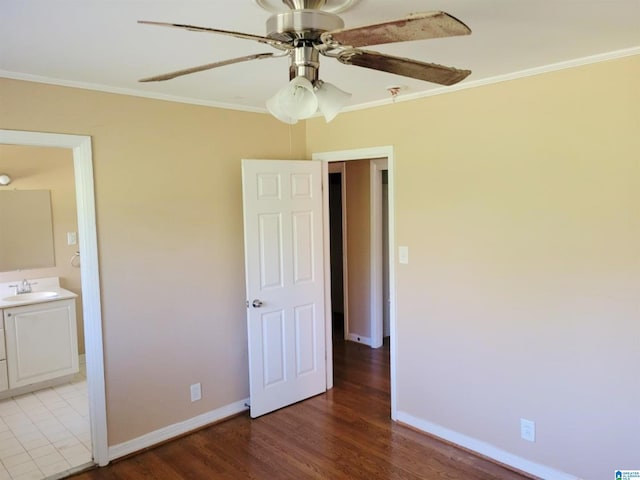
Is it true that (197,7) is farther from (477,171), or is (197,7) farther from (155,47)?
(477,171)

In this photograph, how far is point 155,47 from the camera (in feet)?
6.87

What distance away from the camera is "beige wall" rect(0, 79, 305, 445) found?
289cm

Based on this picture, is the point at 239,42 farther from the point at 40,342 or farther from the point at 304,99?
the point at 40,342

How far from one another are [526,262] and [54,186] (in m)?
4.23

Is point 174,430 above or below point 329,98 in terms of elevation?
below

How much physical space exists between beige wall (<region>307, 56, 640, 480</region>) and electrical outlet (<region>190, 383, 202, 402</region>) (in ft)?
4.90

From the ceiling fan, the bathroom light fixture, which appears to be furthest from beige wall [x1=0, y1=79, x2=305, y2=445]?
the bathroom light fixture

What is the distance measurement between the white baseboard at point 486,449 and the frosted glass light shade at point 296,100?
2532mm

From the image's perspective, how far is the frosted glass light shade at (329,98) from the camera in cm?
152

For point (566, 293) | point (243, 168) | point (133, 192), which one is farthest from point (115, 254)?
point (566, 293)

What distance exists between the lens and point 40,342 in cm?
414

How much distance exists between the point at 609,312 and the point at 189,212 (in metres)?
2.68

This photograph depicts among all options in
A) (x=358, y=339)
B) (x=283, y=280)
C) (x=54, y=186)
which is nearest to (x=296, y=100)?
(x=283, y=280)

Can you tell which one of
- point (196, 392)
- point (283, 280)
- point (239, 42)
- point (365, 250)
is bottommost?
point (196, 392)
